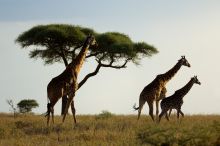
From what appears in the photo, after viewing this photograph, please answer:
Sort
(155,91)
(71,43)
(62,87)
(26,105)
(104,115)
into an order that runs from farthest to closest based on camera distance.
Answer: (26,105) → (71,43) → (104,115) → (155,91) → (62,87)

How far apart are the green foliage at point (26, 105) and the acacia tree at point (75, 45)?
4.53 meters

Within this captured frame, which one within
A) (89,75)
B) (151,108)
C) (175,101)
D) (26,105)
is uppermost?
(89,75)

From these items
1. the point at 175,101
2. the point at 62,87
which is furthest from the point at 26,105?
the point at 62,87

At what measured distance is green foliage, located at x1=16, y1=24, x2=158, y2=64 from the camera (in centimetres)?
3362

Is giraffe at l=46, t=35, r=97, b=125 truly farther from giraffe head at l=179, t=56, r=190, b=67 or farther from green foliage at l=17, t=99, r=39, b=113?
green foliage at l=17, t=99, r=39, b=113

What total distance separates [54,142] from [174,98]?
23.6ft

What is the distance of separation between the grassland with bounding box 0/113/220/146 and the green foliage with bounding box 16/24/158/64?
13.0 m

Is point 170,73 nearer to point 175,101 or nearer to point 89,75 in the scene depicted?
point 175,101

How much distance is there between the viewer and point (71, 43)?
3422 cm

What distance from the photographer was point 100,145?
13.5 m

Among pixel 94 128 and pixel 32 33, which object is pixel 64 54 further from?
pixel 94 128

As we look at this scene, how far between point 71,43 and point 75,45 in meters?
0.35

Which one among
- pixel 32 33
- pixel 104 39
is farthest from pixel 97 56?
pixel 32 33

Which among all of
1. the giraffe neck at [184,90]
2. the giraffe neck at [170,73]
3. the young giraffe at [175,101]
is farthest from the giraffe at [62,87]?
the giraffe neck at [184,90]
